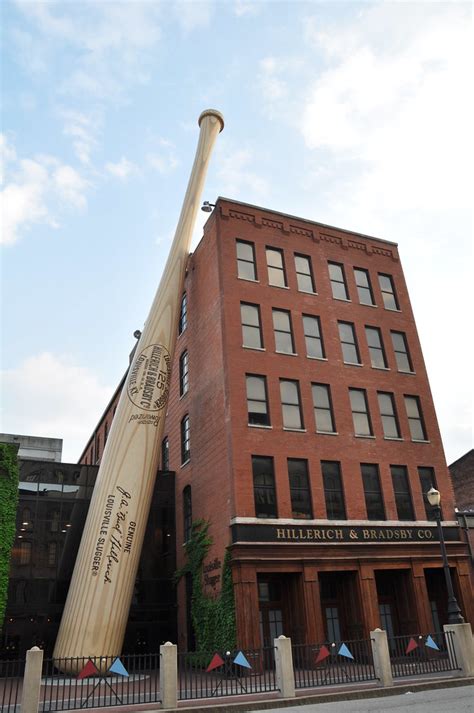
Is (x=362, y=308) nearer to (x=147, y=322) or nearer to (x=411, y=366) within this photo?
(x=411, y=366)

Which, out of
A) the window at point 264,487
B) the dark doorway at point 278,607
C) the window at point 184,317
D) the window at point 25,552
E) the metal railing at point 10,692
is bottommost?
the metal railing at point 10,692

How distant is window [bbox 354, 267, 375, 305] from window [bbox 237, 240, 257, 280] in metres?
6.16

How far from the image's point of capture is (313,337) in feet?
92.2

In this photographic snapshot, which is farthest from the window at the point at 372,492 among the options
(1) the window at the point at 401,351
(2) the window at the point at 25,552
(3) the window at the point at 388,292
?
(2) the window at the point at 25,552

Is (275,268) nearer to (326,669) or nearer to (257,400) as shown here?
(257,400)

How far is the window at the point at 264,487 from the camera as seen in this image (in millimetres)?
23109

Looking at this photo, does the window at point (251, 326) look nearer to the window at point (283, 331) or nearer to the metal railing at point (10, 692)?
the window at point (283, 331)

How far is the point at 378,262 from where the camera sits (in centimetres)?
3228

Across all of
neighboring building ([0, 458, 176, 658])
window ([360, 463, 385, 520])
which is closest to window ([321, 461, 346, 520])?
window ([360, 463, 385, 520])

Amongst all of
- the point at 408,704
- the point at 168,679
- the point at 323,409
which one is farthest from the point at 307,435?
the point at 168,679

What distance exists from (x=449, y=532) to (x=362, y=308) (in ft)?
Answer: 37.8

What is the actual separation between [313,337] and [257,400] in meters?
4.92

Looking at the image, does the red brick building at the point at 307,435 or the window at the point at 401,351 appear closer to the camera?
the red brick building at the point at 307,435

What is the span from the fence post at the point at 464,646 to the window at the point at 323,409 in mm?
9800
